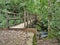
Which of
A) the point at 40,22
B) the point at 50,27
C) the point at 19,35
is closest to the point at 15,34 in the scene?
the point at 19,35

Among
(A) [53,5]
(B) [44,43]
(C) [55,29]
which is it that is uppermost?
(A) [53,5]

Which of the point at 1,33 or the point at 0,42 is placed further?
the point at 1,33

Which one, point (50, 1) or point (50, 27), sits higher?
point (50, 1)

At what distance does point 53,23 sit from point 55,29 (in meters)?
0.61

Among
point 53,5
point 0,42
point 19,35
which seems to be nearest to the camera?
point 0,42

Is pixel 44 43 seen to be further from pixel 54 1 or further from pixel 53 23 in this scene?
pixel 54 1

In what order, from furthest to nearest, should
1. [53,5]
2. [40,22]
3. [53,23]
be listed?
[40,22] < [53,5] < [53,23]

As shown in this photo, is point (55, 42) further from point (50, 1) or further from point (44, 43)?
point (50, 1)

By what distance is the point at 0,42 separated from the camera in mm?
5578

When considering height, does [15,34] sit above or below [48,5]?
below

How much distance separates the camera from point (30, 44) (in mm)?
5586

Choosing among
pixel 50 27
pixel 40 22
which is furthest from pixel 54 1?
pixel 40 22

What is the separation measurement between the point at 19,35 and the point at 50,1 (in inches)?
135

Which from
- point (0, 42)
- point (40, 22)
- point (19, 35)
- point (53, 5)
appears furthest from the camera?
point (40, 22)
